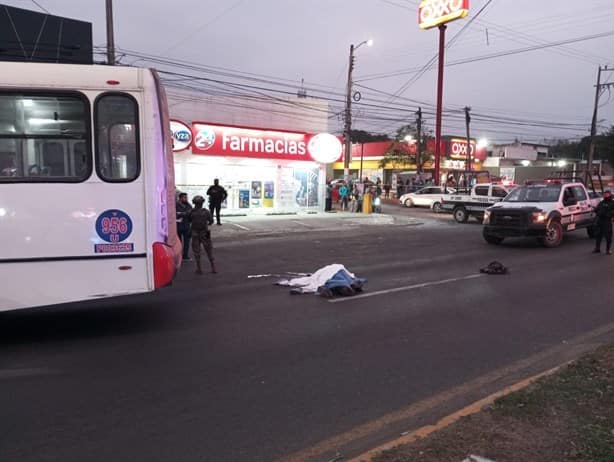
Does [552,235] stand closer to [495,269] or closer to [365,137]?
[495,269]

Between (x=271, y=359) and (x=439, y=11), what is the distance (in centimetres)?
3924

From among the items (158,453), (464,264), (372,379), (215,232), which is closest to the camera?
(158,453)

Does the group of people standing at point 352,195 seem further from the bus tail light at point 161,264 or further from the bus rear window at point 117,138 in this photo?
the bus rear window at point 117,138

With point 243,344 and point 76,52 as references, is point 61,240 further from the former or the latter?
point 76,52

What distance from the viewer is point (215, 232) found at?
18609 mm

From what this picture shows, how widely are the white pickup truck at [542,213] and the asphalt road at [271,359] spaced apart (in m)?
4.07

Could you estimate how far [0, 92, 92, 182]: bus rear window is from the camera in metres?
5.73

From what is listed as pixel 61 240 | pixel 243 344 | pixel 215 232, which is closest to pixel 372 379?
pixel 243 344

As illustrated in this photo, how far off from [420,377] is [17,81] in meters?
5.63

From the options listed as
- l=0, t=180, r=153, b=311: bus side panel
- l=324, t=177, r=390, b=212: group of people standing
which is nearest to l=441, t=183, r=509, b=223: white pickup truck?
l=324, t=177, r=390, b=212: group of people standing

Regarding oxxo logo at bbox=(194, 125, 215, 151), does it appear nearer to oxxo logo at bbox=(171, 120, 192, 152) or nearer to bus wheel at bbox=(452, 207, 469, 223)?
oxxo logo at bbox=(171, 120, 192, 152)

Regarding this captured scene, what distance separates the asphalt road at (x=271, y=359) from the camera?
12.6ft

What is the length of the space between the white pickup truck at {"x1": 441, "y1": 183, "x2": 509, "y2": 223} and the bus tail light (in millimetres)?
19710

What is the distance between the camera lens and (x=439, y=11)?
1508 inches
